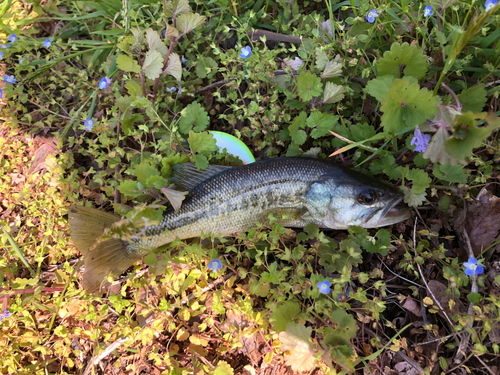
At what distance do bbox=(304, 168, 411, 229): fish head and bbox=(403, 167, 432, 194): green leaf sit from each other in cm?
15

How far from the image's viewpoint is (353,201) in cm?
294

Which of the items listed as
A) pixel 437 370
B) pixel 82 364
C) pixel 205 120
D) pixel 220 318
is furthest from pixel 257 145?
pixel 82 364

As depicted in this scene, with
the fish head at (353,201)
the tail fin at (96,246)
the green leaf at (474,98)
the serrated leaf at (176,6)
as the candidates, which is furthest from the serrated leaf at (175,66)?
the green leaf at (474,98)

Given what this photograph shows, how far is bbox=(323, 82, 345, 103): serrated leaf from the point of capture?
3121 mm

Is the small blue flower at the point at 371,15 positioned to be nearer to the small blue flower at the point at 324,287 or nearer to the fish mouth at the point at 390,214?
the fish mouth at the point at 390,214

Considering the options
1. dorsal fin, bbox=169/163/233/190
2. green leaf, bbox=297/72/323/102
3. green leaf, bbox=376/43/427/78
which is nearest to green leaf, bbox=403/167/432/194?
green leaf, bbox=376/43/427/78

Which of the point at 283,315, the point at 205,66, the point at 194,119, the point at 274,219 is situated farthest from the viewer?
the point at 205,66

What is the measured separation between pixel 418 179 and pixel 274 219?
127 cm

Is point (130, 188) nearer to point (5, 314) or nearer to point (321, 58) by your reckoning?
point (5, 314)

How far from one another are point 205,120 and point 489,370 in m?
3.18

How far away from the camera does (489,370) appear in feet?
8.27

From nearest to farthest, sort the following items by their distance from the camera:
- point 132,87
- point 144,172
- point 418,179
Answer: 1. point 418,179
2. point 144,172
3. point 132,87

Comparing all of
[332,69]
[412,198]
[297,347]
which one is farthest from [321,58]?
→ [297,347]

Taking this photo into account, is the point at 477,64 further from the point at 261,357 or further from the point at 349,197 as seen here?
the point at 261,357
